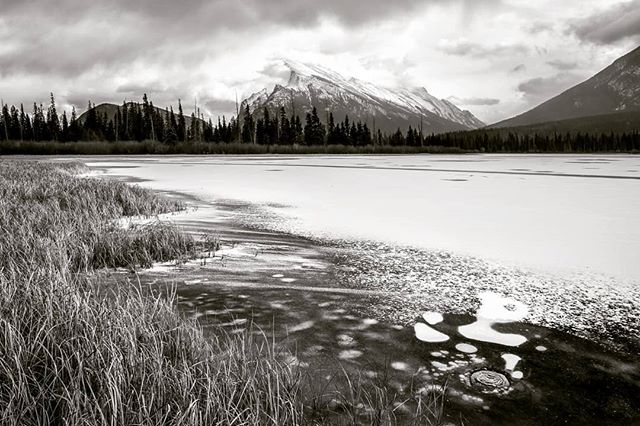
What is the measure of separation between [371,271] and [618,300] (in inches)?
94.1

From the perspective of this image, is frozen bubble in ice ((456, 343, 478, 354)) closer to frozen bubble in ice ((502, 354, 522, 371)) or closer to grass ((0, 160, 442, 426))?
frozen bubble in ice ((502, 354, 522, 371))

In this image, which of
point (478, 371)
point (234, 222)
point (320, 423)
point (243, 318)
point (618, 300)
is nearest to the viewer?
point (320, 423)

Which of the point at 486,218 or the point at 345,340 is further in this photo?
the point at 486,218

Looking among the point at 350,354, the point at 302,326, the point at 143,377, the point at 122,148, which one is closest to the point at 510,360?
the point at 350,354

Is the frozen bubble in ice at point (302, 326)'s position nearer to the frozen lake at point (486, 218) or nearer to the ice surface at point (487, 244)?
the ice surface at point (487, 244)

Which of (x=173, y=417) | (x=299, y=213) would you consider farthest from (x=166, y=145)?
(x=173, y=417)

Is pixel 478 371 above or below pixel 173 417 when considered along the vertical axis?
below

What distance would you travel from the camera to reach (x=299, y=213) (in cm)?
991

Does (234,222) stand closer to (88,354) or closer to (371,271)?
(371,271)

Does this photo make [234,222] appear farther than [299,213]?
No

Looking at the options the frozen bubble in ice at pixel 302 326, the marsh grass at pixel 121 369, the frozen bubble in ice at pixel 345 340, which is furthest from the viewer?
the frozen bubble in ice at pixel 302 326

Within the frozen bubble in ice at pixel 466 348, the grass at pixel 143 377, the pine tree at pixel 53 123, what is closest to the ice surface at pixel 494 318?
the frozen bubble in ice at pixel 466 348

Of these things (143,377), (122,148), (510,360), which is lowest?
(510,360)

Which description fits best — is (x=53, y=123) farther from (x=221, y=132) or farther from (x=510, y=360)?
(x=510, y=360)
